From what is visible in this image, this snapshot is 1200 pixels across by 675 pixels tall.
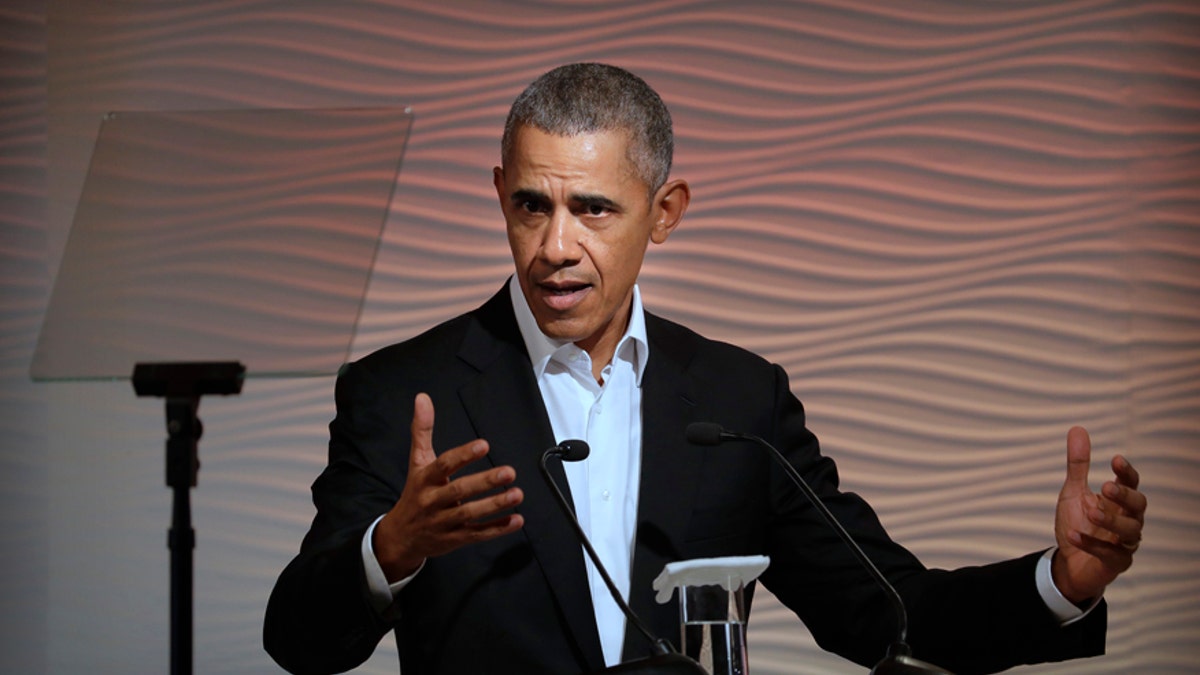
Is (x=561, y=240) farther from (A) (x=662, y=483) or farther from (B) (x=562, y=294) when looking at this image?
(A) (x=662, y=483)

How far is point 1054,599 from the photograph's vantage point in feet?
5.51

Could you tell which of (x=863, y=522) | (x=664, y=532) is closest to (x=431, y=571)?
(x=664, y=532)

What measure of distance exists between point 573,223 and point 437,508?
0.58 metres

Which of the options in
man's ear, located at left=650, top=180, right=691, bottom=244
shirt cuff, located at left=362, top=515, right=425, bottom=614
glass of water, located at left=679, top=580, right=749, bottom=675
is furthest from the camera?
man's ear, located at left=650, top=180, right=691, bottom=244

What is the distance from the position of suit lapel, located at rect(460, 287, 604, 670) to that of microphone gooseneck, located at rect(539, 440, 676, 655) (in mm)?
245

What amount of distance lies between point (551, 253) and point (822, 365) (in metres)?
1.77

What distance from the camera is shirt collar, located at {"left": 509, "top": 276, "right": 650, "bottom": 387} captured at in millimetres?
1953

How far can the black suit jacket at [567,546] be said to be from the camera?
67.0 inches

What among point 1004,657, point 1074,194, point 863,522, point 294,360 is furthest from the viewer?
point 1074,194

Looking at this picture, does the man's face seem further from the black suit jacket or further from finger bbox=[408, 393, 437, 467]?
finger bbox=[408, 393, 437, 467]

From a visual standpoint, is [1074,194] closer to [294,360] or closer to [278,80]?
[278,80]

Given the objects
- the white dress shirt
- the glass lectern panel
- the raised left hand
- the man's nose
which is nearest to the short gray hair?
the man's nose

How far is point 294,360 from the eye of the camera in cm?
140

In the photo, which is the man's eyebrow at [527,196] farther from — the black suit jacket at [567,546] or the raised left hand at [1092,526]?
the raised left hand at [1092,526]
